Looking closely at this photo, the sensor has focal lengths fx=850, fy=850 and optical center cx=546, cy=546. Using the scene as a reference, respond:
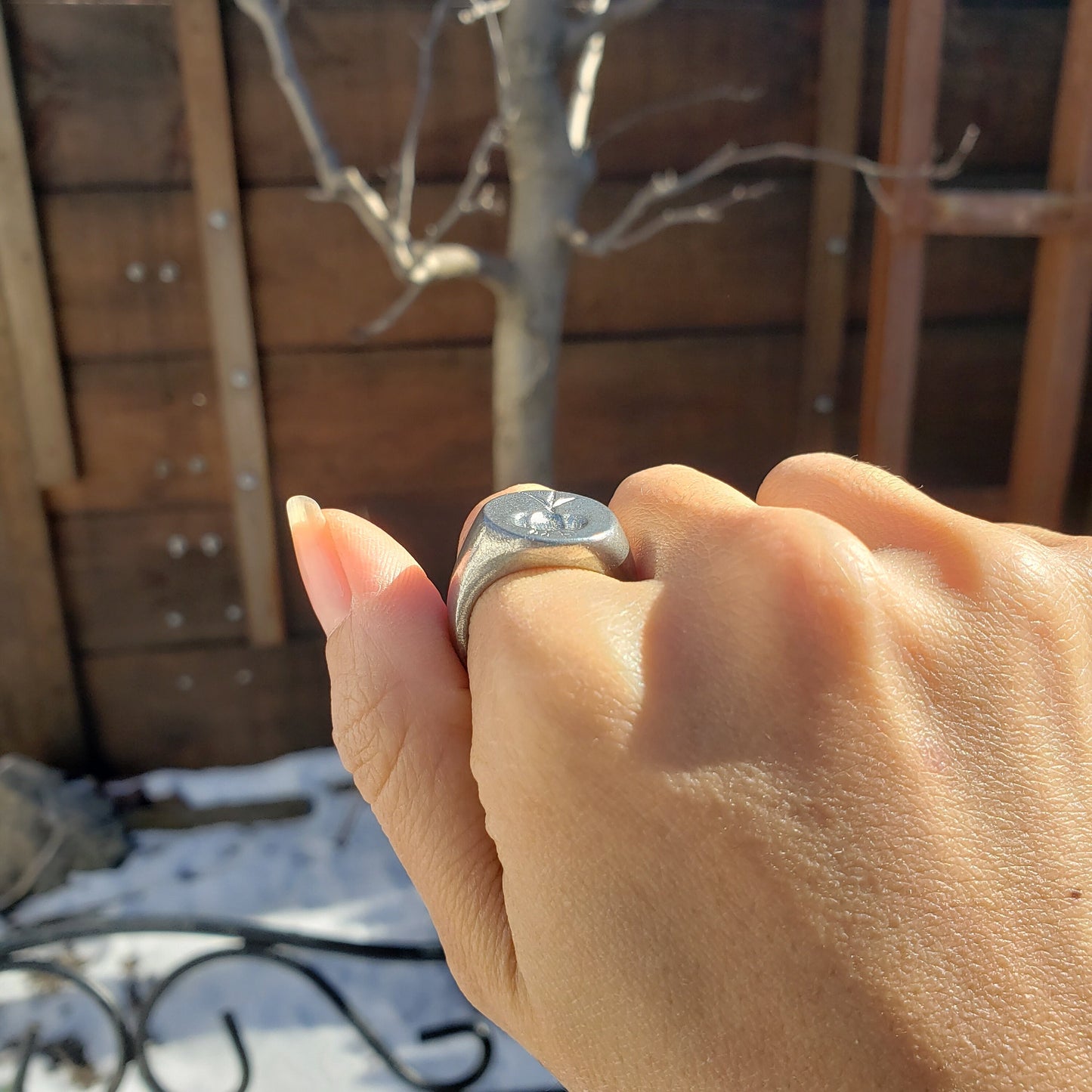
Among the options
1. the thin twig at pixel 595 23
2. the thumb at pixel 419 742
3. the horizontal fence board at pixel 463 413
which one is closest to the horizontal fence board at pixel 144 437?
the horizontal fence board at pixel 463 413

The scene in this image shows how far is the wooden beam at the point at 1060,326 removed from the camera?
6.39ft

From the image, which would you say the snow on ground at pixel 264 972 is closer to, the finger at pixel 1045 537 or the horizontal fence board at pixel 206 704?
Result: the horizontal fence board at pixel 206 704

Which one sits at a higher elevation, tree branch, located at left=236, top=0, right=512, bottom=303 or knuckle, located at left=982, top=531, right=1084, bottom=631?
tree branch, located at left=236, top=0, right=512, bottom=303

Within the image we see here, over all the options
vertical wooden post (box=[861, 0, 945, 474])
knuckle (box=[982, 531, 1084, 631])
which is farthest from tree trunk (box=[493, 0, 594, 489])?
knuckle (box=[982, 531, 1084, 631])

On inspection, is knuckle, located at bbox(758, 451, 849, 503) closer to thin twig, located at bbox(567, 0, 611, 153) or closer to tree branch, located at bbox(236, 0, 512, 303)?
tree branch, located at bbox(236, 0, 512, 303)

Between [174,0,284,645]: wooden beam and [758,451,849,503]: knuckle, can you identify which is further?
[174,0,284,645]: wooden beam

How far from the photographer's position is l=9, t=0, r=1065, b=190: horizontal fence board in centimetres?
215

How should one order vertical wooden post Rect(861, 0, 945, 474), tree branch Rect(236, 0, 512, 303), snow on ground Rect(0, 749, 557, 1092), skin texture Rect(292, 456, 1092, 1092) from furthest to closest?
vertical wooden post Rect(861, 0, 945, 474)
snow on ground Rect(0, 749, 557, 1092)
tree branch Rect(236, 0, 512, 303)
skin texture Rect(292, 456, 1092, 1092)

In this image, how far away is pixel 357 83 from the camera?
7.25ft

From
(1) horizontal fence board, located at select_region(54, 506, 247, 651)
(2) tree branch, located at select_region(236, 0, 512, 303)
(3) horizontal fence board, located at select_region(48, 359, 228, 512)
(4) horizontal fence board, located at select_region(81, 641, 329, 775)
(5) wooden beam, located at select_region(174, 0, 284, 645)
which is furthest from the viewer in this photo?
(4) horizontal fence board, located at select_region(81, 641, 329, 775)

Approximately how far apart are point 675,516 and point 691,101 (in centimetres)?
194

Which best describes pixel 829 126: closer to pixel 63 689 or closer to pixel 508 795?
pixel 508 795

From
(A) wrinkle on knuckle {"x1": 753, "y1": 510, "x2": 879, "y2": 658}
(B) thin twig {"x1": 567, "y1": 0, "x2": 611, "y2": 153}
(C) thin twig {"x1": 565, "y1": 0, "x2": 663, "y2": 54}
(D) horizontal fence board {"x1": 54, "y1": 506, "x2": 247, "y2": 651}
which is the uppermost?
(C) thin twig {"x1": 565, "y1": 0, "x2": 663, "y2": 54}

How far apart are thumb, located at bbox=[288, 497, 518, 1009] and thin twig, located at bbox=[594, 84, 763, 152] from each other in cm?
186
